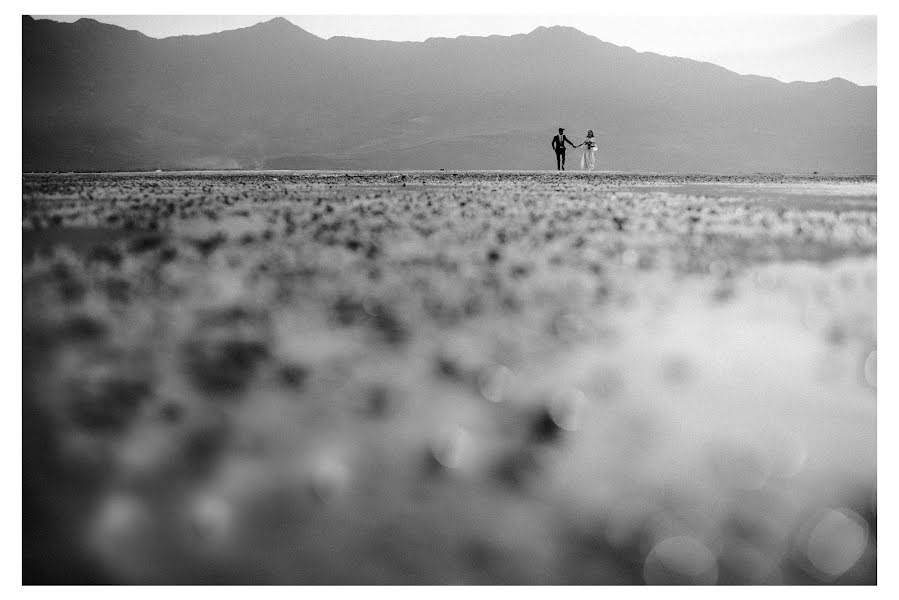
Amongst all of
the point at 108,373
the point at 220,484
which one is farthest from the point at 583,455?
the point at 108,373

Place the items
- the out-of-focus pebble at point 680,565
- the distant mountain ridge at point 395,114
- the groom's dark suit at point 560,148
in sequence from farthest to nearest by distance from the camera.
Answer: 1. the distant mountain ridge at point 395,114
2. the groom's dark suit at point 560,148
3. the out-of-focus pebble at point 680,565

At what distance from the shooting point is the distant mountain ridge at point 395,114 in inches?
5901

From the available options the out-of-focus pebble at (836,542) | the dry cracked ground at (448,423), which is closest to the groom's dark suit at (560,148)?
the dry cracked ground at (448,423)

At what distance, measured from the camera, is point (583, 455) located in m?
2.24

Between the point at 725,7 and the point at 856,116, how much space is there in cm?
21346

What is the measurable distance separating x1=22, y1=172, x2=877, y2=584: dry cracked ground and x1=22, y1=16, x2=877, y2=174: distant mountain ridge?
13268cm

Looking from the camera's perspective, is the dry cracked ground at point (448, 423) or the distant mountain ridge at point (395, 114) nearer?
the dry cracked ground at point (448, 423)

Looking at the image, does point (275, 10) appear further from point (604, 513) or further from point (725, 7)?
point (604, 513)

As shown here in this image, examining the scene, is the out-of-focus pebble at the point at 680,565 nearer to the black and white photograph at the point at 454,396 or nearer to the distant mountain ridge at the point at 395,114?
the black and white photograph at the point at 454,396

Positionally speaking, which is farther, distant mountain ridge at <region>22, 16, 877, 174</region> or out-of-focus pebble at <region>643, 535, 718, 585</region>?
distant mountain ridge at <region>22, 16, 877, 174</region>

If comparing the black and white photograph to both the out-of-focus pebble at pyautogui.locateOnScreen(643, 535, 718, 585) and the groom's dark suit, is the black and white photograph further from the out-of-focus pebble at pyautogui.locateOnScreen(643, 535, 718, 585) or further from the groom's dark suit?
the groom's dark suit

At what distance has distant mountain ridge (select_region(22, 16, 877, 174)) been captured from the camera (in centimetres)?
14988

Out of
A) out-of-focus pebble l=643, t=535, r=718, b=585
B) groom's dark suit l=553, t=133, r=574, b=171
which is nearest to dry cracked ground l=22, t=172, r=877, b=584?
out-of-focus pebble l=643, t=535, r=718, b=585

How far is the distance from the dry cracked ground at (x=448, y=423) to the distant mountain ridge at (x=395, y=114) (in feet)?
435
